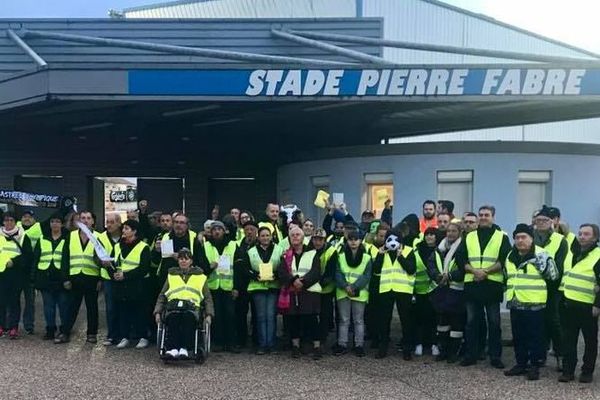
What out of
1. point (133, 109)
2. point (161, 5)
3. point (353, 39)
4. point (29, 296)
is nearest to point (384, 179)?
point (353, 39)

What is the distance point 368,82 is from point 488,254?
4192 mm

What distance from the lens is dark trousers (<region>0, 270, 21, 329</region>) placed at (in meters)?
8.93

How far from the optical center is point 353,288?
7.98 m

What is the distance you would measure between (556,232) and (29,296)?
7.11 meters

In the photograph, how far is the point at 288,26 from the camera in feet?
56.4

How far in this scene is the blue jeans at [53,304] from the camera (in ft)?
28.7

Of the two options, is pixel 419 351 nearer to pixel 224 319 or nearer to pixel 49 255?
pixel 224 319

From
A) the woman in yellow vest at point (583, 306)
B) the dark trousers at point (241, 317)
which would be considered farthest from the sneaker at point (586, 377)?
the dark trousers at point (241, 317)

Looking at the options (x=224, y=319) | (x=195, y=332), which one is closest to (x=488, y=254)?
(x=224, y=319)

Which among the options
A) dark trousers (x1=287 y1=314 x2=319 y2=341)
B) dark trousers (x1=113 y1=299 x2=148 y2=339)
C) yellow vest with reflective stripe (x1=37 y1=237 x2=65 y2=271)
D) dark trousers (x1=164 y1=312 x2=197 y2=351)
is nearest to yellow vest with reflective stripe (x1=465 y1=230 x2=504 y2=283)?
dark trousers (x1=287 y1=314 x2=319 y2=341)

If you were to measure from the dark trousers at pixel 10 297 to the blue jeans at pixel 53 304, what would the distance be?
49 cm

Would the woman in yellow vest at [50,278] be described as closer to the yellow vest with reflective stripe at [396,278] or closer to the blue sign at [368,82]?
the blue sign at [368,82]

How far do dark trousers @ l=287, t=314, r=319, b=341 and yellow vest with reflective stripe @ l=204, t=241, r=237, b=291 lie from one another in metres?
0.90

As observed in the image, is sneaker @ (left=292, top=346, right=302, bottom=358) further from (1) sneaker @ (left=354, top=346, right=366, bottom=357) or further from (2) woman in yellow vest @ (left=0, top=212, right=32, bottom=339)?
(2) woman in yellow vest @ (left=0, top=212, right=32, bottom=339)
